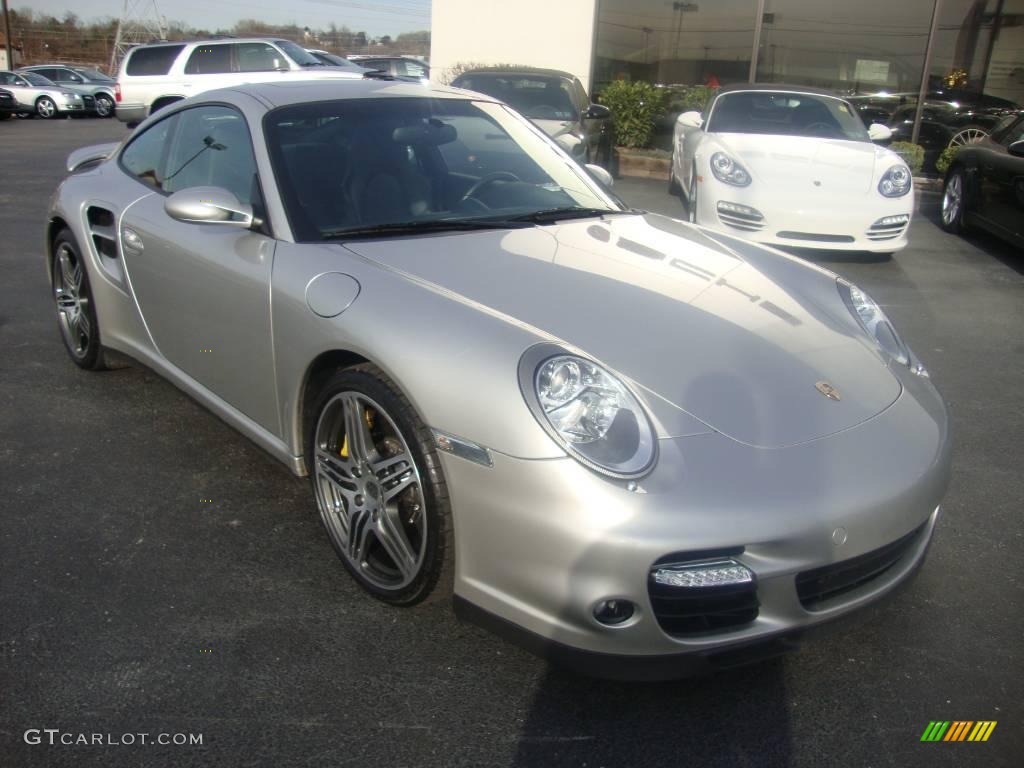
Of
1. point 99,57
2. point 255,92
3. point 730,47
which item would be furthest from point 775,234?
point 99,57

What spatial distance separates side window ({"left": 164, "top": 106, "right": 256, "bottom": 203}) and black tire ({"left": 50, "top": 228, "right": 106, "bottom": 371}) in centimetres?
76

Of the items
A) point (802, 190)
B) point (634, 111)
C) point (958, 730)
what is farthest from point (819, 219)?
point (634, 111)

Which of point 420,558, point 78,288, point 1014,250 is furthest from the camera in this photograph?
point 1014,250

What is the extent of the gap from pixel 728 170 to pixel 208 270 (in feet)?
17.8

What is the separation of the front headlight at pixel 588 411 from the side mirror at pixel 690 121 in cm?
742

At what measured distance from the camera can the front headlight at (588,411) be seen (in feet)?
6.95

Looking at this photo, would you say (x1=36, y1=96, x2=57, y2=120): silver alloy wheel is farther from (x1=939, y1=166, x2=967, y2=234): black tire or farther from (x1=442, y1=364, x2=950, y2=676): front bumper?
(x1=442, y1=364, x2=950, y2=676): front bumper

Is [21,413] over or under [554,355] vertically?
under

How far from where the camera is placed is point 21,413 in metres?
4.03

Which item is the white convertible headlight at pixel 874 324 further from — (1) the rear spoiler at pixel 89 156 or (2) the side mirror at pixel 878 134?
(2) the side mirror at pixel 878 134

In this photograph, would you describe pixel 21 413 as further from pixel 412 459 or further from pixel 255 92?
pixel 412 459

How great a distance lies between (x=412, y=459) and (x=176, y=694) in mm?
837

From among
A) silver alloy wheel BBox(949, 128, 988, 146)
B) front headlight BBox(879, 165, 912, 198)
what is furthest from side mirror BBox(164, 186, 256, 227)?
silver alloy wheel BBox(949, 128, 988, 146)

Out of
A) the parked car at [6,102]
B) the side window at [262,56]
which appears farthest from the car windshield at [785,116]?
the parked car at [6,102]
